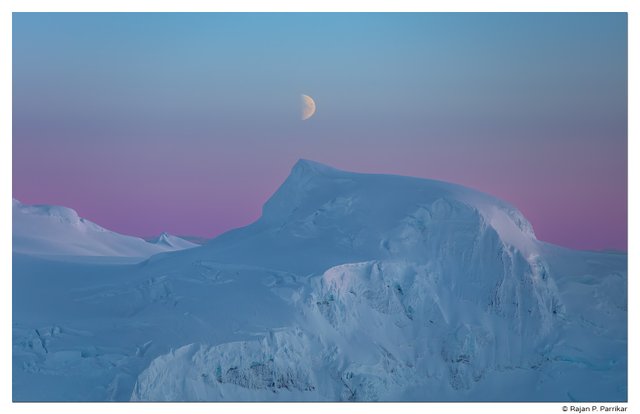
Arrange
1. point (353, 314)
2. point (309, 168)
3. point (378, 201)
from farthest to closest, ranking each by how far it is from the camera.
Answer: point (309, 168) → point (378, 201) → point (353, 314)

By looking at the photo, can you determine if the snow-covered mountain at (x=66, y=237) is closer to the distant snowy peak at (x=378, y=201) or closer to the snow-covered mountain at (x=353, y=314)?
the snow-covered mountain at (x=353, y=314)

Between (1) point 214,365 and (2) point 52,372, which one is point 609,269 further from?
(2) point 52,372

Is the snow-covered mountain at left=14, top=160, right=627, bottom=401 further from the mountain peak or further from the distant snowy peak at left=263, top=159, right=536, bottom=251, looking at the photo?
the mountain peak

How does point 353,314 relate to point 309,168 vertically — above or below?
below

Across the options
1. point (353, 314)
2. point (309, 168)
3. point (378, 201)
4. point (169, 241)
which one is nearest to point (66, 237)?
point (169, 241)

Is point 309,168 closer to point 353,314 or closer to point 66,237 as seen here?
point 353,314

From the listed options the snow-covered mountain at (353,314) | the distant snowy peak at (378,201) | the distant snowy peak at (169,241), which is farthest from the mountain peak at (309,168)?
the distant snowy peak at (169,241)

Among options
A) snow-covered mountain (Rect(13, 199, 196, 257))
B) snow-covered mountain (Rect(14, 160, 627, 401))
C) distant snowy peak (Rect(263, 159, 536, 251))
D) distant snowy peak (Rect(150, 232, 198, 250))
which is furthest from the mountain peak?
distant snowy peak (Rect(150, 232, 198, 250))

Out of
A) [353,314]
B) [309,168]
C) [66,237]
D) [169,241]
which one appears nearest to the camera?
[353,314]
